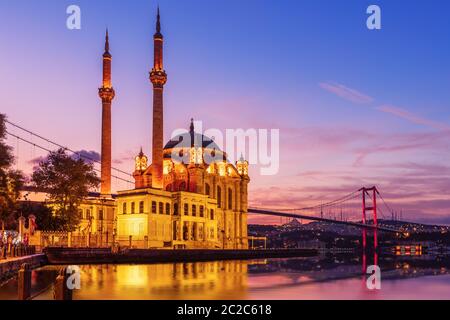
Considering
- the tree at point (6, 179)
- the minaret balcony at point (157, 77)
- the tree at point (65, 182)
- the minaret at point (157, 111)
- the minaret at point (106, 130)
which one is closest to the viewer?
the tree at point (6, 179)

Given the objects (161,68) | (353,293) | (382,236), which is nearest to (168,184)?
(161,68)

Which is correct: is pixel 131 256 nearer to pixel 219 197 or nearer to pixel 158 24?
pixel 158 24

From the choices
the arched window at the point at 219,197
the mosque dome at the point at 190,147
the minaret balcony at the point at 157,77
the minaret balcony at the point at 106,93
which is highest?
the minaret balcony at the point at 157,77

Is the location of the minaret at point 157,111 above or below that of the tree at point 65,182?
above

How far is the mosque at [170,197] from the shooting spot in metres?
75.4

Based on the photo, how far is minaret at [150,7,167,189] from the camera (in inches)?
3031

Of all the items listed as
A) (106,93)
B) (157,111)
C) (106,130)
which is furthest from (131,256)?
(106,93)

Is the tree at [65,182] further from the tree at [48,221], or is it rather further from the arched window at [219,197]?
the arched window at [219,197]

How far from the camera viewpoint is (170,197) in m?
78.6

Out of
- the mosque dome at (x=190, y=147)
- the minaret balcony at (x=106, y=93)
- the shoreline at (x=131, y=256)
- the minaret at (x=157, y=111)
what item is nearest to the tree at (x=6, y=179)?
the shoreline at (x=131, y=256)

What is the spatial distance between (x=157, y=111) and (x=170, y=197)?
1125 centimetres

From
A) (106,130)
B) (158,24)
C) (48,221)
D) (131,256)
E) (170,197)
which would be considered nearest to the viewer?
(131,256)
